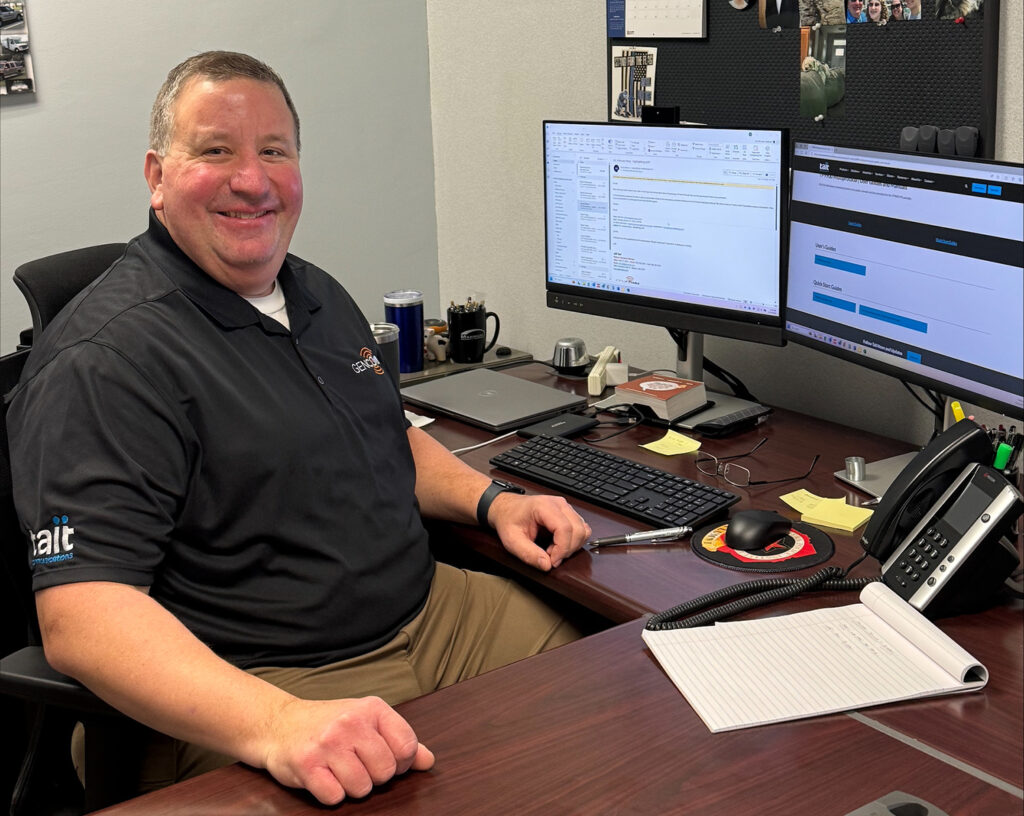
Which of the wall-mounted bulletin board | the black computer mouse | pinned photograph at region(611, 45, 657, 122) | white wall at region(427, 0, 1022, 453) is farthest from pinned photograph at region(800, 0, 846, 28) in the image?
the black computer mouse

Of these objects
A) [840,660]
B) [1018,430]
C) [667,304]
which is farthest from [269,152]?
[1018,430]

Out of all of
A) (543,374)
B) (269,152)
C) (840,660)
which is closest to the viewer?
(840,660)

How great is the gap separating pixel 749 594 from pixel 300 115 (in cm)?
193

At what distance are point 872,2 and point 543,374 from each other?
0.95 metres

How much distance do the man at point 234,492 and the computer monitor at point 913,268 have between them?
0.54 m

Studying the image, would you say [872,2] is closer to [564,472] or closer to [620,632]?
[564,472]

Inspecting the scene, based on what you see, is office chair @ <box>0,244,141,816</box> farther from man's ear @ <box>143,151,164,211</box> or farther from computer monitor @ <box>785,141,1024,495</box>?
computer monitor @ <box>785,141,1024,495</box>

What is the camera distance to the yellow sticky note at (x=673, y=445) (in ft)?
6.07

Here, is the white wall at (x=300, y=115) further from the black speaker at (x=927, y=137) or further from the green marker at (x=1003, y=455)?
the green marker at (x=1003, y=455)

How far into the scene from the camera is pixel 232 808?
100 centimetres

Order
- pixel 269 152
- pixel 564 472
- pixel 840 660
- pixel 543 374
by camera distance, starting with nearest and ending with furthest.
Answer: pixel 840 660
pixel 269 152
pixel 564 472
pixel 543 374

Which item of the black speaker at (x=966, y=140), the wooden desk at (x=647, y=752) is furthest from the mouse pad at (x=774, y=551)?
the black speaker at (x=966, y=140)

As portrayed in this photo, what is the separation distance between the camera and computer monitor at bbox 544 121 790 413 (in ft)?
6.03

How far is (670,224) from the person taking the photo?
6.45 ft
